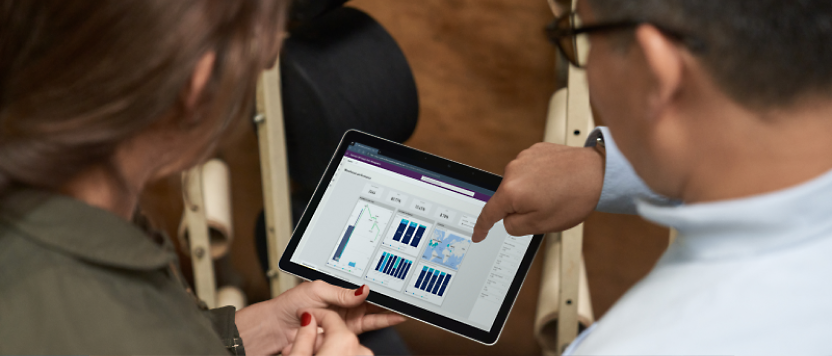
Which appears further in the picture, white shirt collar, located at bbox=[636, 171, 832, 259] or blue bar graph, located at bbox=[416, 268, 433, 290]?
blue bar graph, located at bbox=[416, 268, 433, 290]

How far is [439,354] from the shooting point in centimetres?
135

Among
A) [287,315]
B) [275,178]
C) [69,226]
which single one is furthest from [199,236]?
[69,226]

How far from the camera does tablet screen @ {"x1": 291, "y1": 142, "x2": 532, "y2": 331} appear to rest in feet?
2.54

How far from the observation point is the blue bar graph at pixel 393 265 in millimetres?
790

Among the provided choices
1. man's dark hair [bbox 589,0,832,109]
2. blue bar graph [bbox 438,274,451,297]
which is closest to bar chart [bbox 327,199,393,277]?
blue bar graph [bbox 438,274,451,297]

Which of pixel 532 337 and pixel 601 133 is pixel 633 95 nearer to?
pixel 601 133

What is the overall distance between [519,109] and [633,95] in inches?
39.9

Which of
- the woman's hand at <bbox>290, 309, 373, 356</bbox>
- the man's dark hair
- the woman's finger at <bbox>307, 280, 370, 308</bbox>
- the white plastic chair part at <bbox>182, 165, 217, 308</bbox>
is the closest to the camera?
the man's dark hair

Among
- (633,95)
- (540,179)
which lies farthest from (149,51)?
(540,179)

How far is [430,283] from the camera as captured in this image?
78cm

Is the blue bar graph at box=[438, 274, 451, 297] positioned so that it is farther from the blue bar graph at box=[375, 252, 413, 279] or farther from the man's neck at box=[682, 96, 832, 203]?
the man's neck at box=[682, 96, 832, 203]

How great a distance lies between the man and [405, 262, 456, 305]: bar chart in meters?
0.33

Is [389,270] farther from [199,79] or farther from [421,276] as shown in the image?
[199,79]

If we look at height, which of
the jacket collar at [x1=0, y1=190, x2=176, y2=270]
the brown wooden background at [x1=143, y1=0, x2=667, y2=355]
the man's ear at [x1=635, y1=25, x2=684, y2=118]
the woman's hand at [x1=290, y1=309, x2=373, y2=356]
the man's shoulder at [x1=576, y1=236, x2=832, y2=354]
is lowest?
the brown wooden background at [x1=143, y1=0, x2=667, y2=355]
